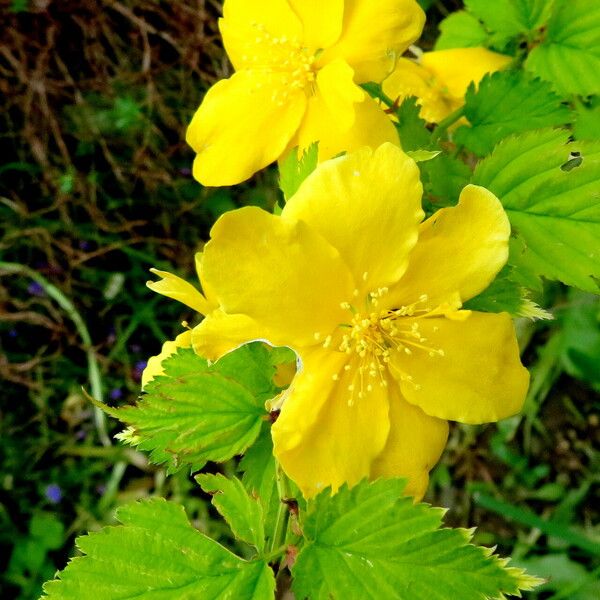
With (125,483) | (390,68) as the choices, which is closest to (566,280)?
(390,68)

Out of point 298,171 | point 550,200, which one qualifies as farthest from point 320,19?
point 550,200

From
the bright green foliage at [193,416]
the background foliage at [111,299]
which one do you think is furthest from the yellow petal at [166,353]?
the background foliage at [111,299]

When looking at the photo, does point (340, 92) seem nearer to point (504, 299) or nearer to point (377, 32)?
point (377, 32)

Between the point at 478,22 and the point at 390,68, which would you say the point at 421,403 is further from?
the point at 478,22

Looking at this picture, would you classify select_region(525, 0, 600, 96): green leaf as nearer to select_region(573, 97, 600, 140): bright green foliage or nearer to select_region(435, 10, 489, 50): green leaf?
select_region(573, 97, 600, 140): bright green foliage

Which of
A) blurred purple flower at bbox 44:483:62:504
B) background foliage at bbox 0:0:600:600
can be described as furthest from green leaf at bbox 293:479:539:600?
blurred purple flower at bbox 44:483:62:504
